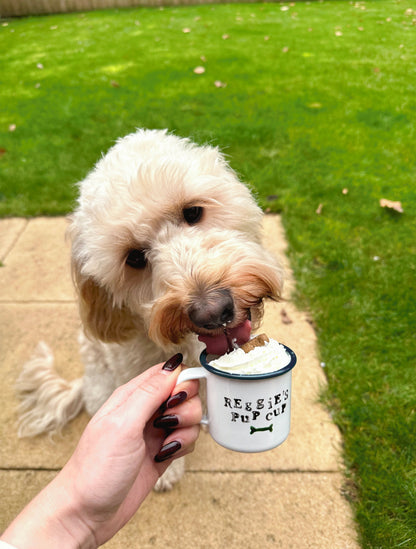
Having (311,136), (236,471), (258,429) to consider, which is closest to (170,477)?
(236,471)

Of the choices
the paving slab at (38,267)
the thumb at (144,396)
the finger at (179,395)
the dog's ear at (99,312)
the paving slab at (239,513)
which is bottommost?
the paving slab at (239,513)

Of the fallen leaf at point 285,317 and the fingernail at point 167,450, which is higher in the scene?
the fingernail at point 167,450

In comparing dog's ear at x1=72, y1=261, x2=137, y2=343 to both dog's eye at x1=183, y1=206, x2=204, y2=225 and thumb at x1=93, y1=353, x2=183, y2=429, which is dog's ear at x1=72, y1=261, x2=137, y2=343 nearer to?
dog's eye at x1=183, y1=206, x2=204, y2=225

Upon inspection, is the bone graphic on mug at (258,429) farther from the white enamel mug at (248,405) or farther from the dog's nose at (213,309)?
the dog's nose at (213,309)

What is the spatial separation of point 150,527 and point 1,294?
246 cm

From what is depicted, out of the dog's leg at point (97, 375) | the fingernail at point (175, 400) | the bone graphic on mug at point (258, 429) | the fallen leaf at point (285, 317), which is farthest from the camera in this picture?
the fallen leaf at point (285, 317)

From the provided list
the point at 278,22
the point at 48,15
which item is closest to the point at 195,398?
the point at 278,22

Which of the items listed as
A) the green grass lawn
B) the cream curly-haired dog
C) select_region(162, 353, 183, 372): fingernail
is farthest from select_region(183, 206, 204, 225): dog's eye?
the green grass lawn

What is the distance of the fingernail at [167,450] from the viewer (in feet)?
5.74

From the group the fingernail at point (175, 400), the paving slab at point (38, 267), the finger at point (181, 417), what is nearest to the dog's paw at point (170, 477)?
Result: the finger at point (181, 417)

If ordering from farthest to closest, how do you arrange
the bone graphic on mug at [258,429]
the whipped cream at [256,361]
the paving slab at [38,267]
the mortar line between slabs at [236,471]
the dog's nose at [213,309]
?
1. the paving slab at [38,267]
2. the mortar line between slabs at [236,471]
3. the dog's nose at [213,309]
4. the bone graphic on mug at [258,429]
5. the whipped cream at [256,361]

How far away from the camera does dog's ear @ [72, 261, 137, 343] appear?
Result: 2266 mm

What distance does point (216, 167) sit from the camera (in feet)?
7.38

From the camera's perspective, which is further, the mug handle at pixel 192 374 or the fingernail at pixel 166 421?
the fingernail at pixel 166 421
